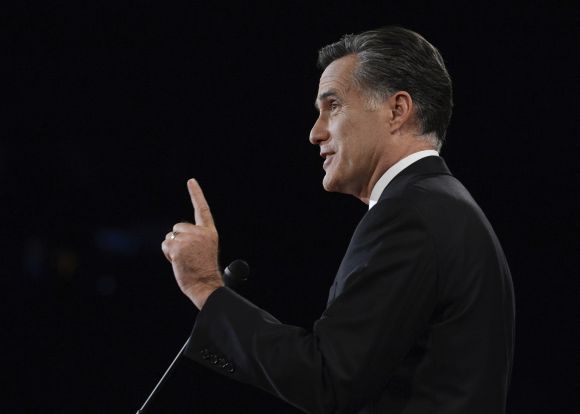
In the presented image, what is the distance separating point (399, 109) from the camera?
132cm

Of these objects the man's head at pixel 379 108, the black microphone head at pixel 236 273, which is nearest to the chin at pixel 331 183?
the man's head at pixel 379 108

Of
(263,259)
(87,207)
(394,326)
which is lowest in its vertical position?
(263,259)

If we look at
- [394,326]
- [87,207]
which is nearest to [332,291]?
[394,326]

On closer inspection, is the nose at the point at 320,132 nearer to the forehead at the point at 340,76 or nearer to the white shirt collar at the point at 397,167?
the forehead at the point at 340,76

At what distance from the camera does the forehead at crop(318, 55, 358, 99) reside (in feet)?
4.52

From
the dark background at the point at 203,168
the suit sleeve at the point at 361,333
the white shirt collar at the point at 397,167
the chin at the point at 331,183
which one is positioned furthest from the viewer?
the dark background at the point at 203,168

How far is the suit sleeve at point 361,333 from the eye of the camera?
0.99 metres

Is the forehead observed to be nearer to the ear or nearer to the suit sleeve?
the ear

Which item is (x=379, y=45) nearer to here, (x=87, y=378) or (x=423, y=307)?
(x=423, y=307)

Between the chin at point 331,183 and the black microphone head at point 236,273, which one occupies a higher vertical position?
the chin at point 331,183

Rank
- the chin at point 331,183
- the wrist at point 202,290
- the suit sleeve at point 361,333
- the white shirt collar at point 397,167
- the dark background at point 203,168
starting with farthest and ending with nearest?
the dark background at point 203,168 < the chin at point 331,183 < the white shirt collar at point 397,167 < the wrist at point 202,290 < the suit sleeve at point 361,333

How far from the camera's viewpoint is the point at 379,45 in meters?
1.37

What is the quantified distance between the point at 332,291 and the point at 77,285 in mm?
2520

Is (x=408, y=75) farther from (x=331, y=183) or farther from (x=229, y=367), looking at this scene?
(x=229, y=367)
